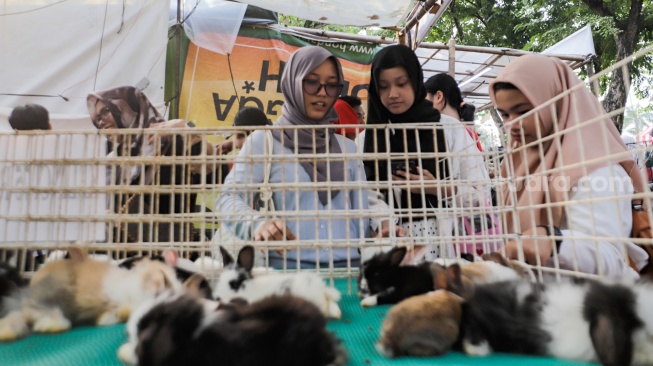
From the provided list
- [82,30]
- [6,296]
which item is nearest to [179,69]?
[82,30]

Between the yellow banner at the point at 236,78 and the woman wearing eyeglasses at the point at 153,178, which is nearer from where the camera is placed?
the woman wearing eyeglasses at the point at 153,178

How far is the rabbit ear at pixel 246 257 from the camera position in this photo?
113 centimetres

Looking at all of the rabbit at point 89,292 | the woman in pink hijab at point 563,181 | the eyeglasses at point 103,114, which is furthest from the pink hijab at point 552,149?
the eyeglasses at point 103,114

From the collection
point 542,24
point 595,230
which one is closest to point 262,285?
point 595,230

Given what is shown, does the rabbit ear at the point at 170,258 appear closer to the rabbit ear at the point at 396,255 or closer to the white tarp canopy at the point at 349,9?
the rabbit ear at the point at 396,255

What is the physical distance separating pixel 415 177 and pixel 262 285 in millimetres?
626

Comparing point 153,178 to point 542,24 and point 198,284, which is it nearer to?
point 198,284

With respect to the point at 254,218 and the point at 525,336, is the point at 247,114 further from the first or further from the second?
the point at 525,336

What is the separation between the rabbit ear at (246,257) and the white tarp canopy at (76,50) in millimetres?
2610

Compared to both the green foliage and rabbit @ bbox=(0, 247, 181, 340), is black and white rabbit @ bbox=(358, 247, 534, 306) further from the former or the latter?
the green foliage

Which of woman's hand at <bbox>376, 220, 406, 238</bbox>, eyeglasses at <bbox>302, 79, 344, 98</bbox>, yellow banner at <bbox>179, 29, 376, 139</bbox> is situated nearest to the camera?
woman's hand at <bbox>376, 220, 406, 238</bbox>

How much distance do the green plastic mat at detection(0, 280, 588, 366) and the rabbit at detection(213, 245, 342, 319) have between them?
7 cm

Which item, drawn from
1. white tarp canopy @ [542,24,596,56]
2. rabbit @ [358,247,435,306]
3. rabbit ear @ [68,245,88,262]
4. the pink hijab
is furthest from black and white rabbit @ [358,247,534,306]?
white tarp canopy @ [542,24,596,56]

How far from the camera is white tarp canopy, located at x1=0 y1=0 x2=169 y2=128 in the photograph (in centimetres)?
326
